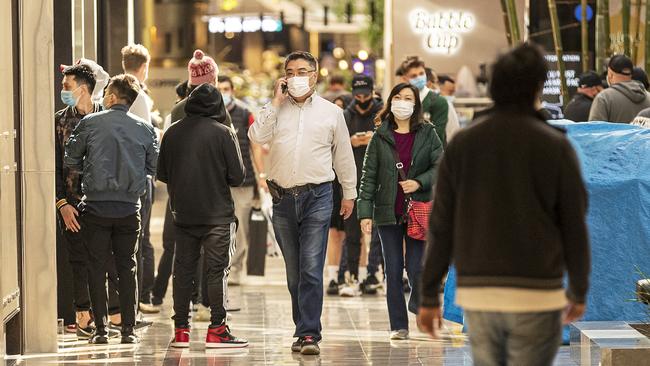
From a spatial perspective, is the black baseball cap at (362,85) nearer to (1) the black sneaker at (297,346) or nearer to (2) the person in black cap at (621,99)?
(2) the person in black cap at (621,99)

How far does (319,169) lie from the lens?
29.9 feet

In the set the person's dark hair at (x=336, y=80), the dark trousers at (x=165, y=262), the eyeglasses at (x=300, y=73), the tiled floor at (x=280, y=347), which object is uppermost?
the person's dark hair at (x=336, y=80)

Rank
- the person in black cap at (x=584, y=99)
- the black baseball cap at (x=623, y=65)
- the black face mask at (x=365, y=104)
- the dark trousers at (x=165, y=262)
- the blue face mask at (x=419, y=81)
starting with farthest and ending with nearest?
the person in black cap at (x=584, y=99) < the black face mask at (x=365, y=104) < the blue face mask at (x=419, y=81) < the black baseball cap at (x=623, y=65) < the dark trousers at (x=165, y=262)

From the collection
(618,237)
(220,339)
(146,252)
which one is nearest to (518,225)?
(618,237)

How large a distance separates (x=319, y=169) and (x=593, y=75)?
17.3ft

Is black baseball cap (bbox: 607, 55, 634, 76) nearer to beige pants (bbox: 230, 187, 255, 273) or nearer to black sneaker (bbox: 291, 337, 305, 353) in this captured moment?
beige pants (bbox: 230, 187, 255, 273)

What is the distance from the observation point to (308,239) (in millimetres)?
9078

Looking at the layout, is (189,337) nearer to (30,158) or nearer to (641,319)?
(30,158)

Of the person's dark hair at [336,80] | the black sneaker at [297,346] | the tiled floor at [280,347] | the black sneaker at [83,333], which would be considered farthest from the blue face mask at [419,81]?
the black sneaker at [83,333]

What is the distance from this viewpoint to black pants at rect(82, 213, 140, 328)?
9359mm

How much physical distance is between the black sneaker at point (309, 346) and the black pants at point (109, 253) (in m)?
1.28

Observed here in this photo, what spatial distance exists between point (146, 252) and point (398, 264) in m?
2.79

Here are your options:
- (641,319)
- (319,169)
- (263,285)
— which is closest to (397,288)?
(319,169)

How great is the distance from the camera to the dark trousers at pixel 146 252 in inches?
417
